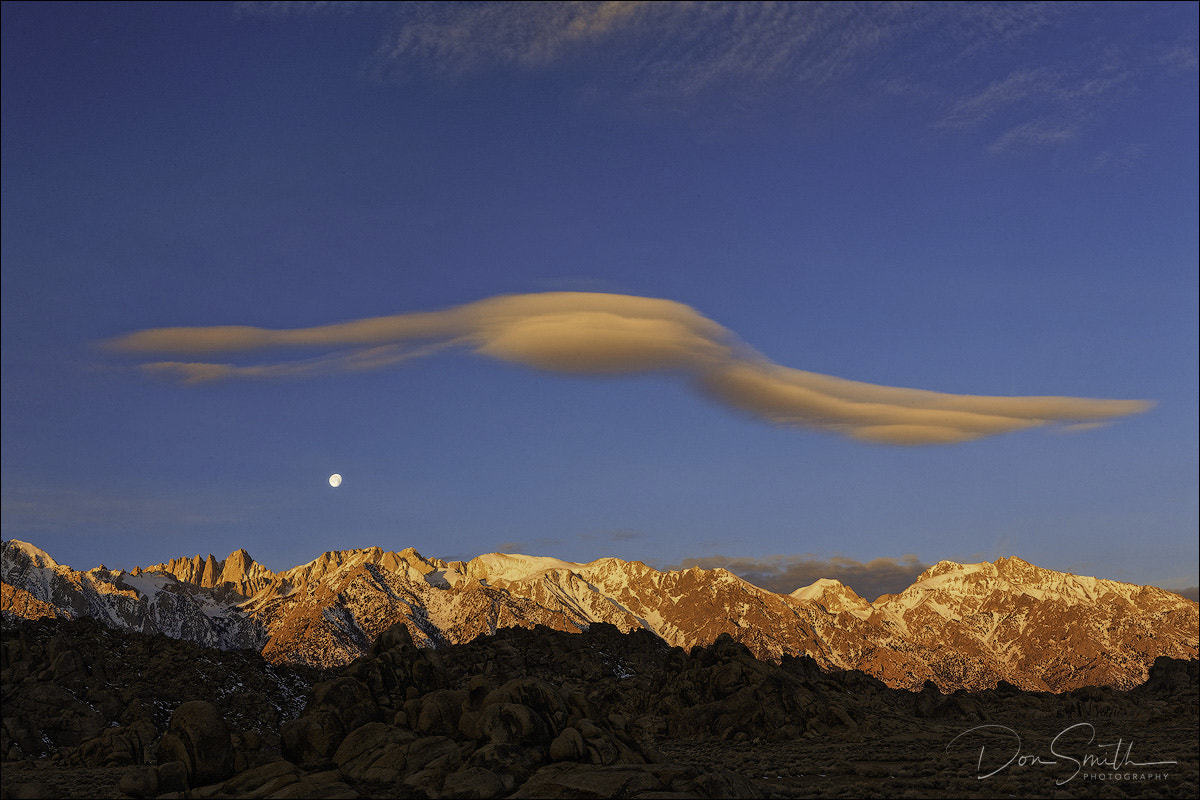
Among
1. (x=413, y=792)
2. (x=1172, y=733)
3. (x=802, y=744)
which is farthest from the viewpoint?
(x=1172, y=733)

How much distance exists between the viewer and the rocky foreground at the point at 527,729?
65.2 meters

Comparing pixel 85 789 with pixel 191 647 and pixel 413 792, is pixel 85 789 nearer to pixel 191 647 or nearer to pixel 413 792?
pixel 413 792

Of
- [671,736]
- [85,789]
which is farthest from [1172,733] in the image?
[85,789]

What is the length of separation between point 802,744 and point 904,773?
30501 millimetres

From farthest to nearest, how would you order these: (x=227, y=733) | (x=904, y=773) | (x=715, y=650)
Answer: (x=715, y=650) → (x=904, y=773) → (x=227, y=733)

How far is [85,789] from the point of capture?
75125 mm

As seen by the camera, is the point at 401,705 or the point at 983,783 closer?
the point at 983,783

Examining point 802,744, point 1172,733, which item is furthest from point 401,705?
point 1172,733

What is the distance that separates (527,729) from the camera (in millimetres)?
66875

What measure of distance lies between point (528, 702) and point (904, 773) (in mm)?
33719

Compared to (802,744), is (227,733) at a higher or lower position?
higher

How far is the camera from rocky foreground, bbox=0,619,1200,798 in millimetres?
65250

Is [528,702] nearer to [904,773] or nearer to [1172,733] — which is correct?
[904,773]

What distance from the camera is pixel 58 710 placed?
116m
